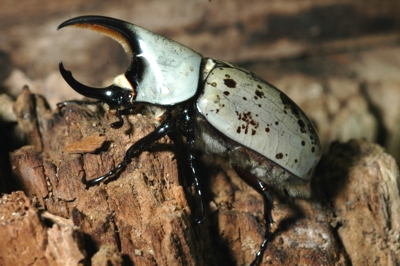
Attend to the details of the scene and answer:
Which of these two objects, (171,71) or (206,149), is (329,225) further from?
(171,71)

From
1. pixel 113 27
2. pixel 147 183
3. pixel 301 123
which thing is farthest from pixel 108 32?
pixel 301 123

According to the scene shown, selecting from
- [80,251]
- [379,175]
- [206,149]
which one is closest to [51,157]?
[80,251]

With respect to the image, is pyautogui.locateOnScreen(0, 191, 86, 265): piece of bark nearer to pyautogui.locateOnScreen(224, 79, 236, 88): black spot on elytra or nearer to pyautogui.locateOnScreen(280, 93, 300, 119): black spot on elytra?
pyautogui.locateOnScreen(224, 79, 236, 88): black spot on elytra

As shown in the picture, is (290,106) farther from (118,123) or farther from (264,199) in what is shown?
(118,123)

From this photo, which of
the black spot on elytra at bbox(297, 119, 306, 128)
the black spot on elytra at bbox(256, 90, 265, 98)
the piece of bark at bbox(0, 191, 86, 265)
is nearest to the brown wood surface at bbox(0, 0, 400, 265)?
the piece of bark at bbox(0, 191, 86, 265)

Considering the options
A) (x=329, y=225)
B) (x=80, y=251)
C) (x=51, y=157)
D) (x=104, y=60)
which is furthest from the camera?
(x=104, y=60)

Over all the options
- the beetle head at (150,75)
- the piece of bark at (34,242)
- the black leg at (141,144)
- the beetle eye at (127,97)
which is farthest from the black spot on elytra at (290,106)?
the piece of bark at (34,242)
